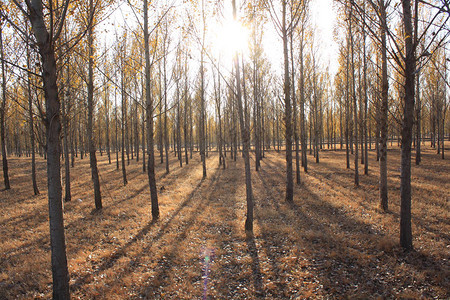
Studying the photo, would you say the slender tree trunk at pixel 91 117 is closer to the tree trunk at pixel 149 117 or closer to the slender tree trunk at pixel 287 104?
the tree trunk at pixel 149 117

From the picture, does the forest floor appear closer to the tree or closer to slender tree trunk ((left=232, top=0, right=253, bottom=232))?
slender tree trunk ((left=232, top=0, right=253, bottom=232))

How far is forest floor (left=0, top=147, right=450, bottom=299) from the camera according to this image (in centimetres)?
385

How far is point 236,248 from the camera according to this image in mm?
5371

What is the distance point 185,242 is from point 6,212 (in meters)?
7.50

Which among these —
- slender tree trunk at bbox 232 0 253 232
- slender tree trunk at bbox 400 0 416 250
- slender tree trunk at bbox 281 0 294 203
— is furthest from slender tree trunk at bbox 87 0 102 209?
slender tree trunk at bbox 400 0 416 250

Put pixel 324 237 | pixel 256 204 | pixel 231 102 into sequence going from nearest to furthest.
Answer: pixel 324 237, pixel 256 204, pixel 231 102

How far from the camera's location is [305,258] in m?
4.70

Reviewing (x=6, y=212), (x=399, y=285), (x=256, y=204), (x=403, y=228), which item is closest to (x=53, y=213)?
(x=399, y=285)

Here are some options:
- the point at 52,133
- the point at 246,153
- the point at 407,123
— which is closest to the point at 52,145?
the point at 52,133

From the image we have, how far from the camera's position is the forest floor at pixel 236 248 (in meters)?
3.85

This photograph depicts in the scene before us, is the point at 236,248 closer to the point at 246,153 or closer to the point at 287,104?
the point at 246,153

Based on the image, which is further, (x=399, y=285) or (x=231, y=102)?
A: (x=231, y=102)

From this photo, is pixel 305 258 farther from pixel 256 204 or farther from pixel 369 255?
pixel 256 204

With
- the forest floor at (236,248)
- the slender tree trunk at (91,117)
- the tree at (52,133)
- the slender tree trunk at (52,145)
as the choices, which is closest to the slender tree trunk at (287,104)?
the forest floor at (236,248)
